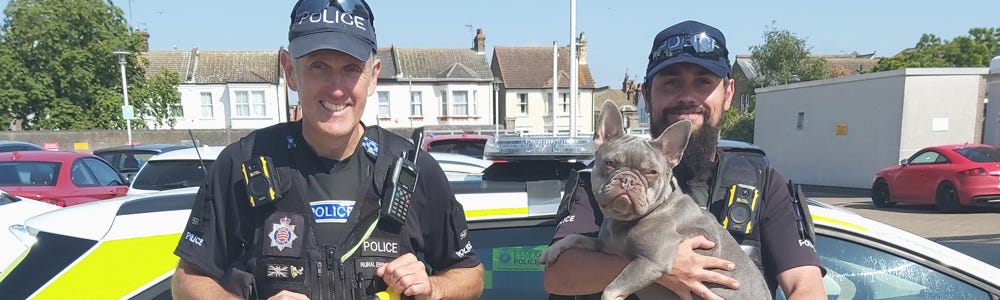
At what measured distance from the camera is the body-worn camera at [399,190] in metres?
1.71

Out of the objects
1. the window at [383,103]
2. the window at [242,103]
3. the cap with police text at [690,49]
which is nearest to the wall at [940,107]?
the cap with police text at [690,49]

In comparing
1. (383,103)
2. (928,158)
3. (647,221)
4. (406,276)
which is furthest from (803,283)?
(383,103)

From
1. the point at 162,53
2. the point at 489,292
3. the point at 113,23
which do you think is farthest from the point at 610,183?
the point at 162,53

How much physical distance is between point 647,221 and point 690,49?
0.63 meters

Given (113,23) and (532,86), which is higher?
(113,23)

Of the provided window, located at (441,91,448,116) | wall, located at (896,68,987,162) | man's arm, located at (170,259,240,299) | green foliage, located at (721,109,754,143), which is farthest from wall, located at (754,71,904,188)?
window, located at (441,91,448,116)

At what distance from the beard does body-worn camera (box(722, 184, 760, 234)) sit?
174 mm

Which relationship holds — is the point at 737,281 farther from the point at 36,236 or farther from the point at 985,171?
the point at 985,171

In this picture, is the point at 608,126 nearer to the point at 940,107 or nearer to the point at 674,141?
the point at 674,141

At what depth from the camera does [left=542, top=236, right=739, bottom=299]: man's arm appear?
170 centimetres

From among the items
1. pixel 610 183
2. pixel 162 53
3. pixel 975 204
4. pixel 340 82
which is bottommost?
pixel 975 204

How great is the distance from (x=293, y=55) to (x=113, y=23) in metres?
34.7

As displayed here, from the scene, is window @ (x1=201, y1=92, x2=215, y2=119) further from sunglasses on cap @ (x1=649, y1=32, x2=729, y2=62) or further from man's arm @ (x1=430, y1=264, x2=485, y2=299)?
sunglasses on cap @ (x1=649, y1=32, x2=729, y2=62)

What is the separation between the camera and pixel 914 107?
14.8m
